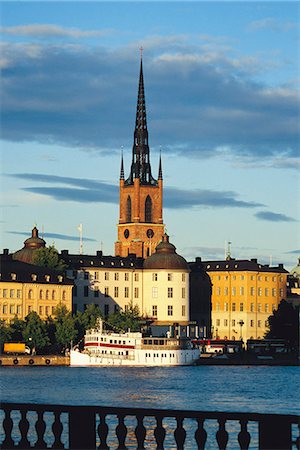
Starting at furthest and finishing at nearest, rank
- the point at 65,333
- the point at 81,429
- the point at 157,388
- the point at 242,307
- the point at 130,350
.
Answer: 1. the point at 242,307
2. the point at 65,333
3. the point at 130,350
4. the point at 157,388
5. the point at 81,429

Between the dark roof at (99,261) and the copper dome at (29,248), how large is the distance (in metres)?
2.93

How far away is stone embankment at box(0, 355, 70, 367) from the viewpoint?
4889 inches

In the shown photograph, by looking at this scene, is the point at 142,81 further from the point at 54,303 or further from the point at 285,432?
the point at 285,432

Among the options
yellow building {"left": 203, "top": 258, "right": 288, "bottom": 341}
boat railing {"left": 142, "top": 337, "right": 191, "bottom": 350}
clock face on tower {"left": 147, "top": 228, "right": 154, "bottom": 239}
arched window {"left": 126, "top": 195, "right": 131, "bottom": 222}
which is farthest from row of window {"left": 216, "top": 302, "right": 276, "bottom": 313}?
boat railing {"left": 142, "top": 337, "right": 191, "bottom": 350}

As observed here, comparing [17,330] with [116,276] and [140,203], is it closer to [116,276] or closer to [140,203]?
[116,276]

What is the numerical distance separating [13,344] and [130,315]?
2503 centimetres

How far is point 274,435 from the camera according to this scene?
22.2 m

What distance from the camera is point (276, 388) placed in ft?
290

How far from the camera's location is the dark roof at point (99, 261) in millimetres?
163875

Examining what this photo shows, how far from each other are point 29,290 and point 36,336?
15315mm

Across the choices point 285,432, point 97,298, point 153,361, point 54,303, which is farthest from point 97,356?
point 285,432

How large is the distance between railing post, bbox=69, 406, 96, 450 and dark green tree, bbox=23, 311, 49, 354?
4304 inches

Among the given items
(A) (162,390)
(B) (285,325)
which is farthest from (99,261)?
(A) (162,390)

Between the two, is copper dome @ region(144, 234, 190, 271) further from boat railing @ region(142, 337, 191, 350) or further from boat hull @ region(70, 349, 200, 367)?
boat railing @ region(142, 337, 191, 350)
